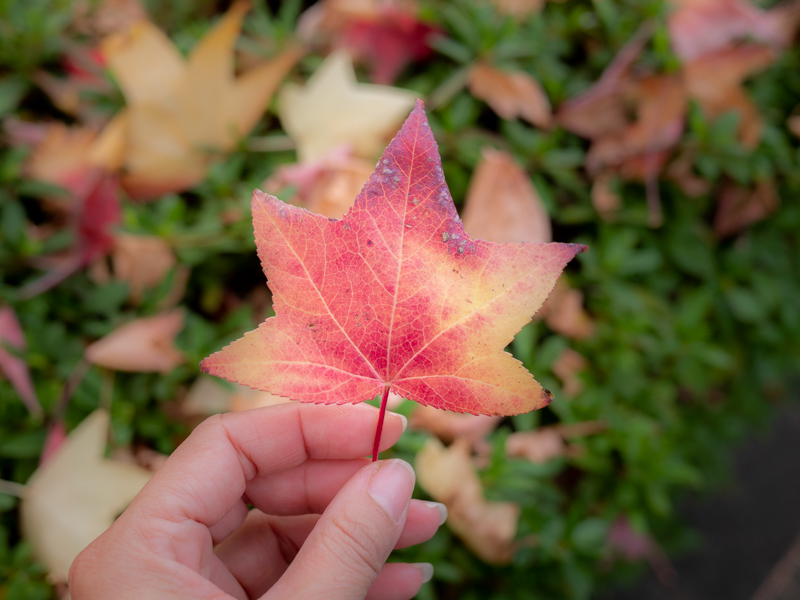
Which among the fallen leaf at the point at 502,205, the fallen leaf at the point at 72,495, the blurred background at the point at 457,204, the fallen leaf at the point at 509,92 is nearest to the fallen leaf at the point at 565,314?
the blurred background at the point at 457,204

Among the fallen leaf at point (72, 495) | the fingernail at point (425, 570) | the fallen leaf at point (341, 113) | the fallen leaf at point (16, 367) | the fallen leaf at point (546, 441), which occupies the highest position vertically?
the fallen leaf at point (341, 113)

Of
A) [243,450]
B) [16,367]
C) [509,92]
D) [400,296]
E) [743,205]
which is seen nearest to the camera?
[400,296]

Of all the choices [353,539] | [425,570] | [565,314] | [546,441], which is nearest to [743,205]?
[565,314]

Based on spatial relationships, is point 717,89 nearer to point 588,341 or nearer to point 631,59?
point 631,59

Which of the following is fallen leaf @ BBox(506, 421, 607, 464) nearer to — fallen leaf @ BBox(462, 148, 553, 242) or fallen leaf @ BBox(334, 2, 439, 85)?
fallen leaf @ BBox(462, 148, 553, 242)

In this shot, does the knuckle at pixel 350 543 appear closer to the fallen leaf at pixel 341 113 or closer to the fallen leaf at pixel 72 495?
the fallen leaf at pixel 72 495

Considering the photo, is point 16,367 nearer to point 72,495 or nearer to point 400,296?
point 72,495
